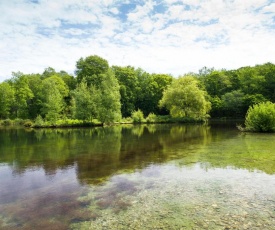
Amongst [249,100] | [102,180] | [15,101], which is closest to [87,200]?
[102,180]

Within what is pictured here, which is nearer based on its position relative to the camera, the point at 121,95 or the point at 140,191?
the point at 140,191

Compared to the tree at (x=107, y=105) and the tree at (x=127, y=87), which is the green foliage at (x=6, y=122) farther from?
the tree at (x=127, y=87)

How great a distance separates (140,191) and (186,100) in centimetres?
5094

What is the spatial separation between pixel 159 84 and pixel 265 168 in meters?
70.2

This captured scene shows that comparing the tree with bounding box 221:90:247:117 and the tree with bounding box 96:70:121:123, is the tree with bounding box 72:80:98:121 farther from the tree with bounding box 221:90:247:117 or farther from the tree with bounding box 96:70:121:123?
the tree with bounding box 221:90:247:117

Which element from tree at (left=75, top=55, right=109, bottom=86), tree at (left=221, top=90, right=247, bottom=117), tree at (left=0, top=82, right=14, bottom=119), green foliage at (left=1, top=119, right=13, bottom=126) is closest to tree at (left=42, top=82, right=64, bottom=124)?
green foliage at (left=1, top=119, right=13, bottom=126)

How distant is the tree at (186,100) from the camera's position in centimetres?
5931

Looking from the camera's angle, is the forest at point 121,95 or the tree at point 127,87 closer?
the forest at point 121,95

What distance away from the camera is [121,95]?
7581 cm

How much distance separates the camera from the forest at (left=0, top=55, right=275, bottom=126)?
173 feet

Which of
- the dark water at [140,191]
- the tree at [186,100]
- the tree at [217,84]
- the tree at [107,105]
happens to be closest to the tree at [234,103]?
the tree at [217,84]

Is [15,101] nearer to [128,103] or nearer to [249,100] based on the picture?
[128,103]

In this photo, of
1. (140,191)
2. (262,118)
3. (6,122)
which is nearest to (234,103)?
(262,118)

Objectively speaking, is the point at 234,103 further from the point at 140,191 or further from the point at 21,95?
the point at 140,191
